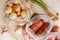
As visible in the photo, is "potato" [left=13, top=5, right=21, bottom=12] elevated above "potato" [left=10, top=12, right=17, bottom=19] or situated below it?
above

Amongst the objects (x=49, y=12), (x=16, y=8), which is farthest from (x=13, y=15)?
(x=49, y=12)

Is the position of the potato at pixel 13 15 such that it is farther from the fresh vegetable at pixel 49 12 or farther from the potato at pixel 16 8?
the fresh vegetable at pixel 49 12

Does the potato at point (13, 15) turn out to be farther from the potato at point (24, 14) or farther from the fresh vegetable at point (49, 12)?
the fresh vegetable at point (49, 12)

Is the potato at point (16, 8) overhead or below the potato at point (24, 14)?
overhead

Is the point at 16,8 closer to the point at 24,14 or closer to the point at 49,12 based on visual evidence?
the point at 24,14

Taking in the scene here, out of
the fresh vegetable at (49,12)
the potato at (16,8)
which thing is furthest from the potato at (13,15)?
the fresh vegetable at (49,12)

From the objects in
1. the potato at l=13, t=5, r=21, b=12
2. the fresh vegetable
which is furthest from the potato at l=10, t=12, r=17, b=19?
the fresh vegetable

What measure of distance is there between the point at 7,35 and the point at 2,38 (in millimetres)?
41

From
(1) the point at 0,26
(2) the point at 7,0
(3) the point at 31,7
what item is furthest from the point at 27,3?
(1) the point at 0,26

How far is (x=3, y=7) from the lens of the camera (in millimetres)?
1239

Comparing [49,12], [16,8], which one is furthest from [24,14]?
[49,12]

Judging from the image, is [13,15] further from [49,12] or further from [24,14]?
[49,12]

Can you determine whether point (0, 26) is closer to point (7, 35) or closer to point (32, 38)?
point (7, 35)

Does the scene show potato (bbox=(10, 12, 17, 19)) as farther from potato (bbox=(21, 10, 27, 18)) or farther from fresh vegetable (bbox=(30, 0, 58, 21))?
fresh vegetable (bbox=(30, 0, 58, 21))
